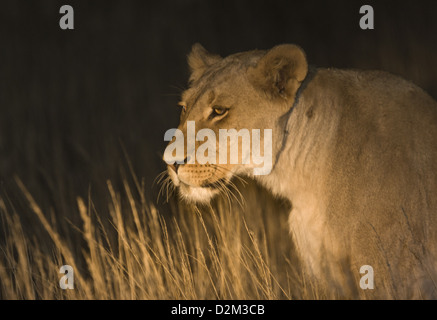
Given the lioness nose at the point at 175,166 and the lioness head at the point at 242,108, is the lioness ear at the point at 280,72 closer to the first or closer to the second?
the lioness head at the point at 242,108

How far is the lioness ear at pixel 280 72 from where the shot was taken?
4.48 m

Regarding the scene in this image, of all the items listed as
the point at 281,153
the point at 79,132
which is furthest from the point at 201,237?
the point at 79,132

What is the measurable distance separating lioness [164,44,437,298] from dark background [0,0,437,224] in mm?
2593

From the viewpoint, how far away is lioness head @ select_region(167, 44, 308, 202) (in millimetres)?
4523

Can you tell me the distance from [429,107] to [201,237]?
3.10 metres

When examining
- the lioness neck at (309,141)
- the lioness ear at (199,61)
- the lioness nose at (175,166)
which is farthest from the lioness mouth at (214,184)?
the lioness ear at (199,61)

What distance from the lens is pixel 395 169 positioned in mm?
4355

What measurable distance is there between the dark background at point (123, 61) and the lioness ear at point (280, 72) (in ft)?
8.92

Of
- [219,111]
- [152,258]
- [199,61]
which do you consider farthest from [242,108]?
[152,258]

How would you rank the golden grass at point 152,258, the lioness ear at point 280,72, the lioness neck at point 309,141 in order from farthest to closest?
the golden grass at point 152,258 → the lioness neck at point 309,141 → the lioness ear at point 280,72

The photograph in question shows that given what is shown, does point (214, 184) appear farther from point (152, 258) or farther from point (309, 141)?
point (152, 258)

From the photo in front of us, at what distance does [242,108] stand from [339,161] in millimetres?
675
